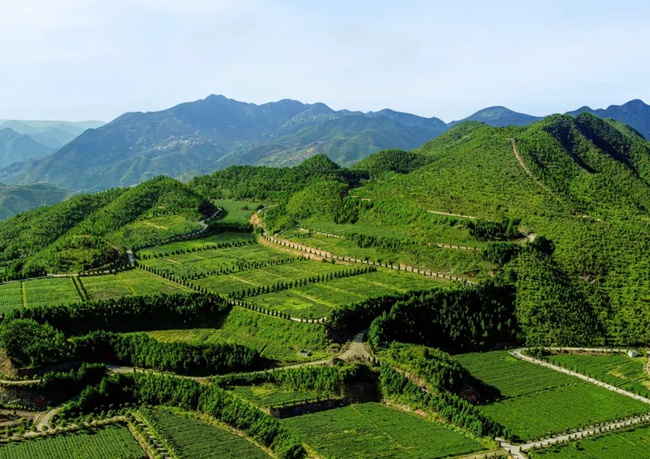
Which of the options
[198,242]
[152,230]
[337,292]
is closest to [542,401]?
[337,292]

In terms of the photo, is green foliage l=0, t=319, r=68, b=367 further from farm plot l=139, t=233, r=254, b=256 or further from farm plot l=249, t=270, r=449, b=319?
farm plot l=139, t=233, r=254, b=256

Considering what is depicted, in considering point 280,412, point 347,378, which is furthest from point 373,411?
point 280,412

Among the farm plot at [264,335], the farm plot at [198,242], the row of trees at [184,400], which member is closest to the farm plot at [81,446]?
the row of trees at [184,400]

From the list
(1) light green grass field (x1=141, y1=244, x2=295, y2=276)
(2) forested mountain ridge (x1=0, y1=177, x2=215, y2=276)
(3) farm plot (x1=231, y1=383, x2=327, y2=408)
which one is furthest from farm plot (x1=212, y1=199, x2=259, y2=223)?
(3) farm plot (x1=231, y1=383, x2=327, y2=408)

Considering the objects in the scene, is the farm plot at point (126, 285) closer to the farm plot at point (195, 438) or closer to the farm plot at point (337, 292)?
the farm plot at point (337, 292)

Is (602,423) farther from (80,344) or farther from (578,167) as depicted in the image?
(578,167)
